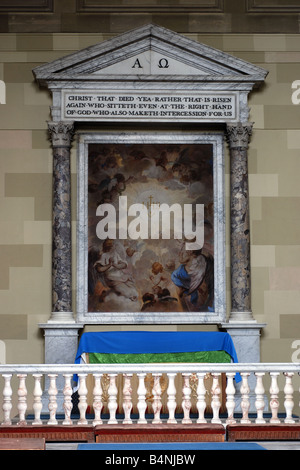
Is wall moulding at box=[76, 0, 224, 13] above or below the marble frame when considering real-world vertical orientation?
above

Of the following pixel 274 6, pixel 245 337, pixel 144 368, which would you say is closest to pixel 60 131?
pixel 274 6

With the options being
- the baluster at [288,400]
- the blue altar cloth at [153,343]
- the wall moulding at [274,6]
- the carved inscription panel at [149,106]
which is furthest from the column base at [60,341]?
the wall moulding at [274,6]

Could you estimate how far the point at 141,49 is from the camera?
37.9 ft

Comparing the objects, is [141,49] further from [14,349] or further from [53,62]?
[14,349]

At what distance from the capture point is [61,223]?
11344 mm

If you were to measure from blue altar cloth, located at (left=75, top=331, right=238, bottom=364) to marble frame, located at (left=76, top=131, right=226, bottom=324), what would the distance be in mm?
872

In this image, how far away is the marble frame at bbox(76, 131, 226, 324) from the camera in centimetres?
1147

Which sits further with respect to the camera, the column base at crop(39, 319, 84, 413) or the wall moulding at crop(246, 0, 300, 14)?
the wall moulding at crop(246, 0, 300, 14)

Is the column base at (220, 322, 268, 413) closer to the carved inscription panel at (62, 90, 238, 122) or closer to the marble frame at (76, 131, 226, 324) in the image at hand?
the marble frame at (76, 131, 226, 324)

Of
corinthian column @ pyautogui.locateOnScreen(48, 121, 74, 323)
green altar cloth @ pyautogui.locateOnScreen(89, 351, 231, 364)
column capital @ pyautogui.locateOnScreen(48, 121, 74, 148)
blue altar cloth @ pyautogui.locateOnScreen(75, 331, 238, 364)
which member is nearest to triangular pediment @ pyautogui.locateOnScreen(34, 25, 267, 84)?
column capital @ pyautogui.locateOnScreen(48, 121, 74, 148)

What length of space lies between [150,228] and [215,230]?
0.93 metres

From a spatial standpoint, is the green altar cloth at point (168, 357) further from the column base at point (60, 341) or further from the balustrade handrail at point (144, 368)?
the balustrade handrail at point (144, 368)

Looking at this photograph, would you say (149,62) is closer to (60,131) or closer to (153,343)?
(60,131)
